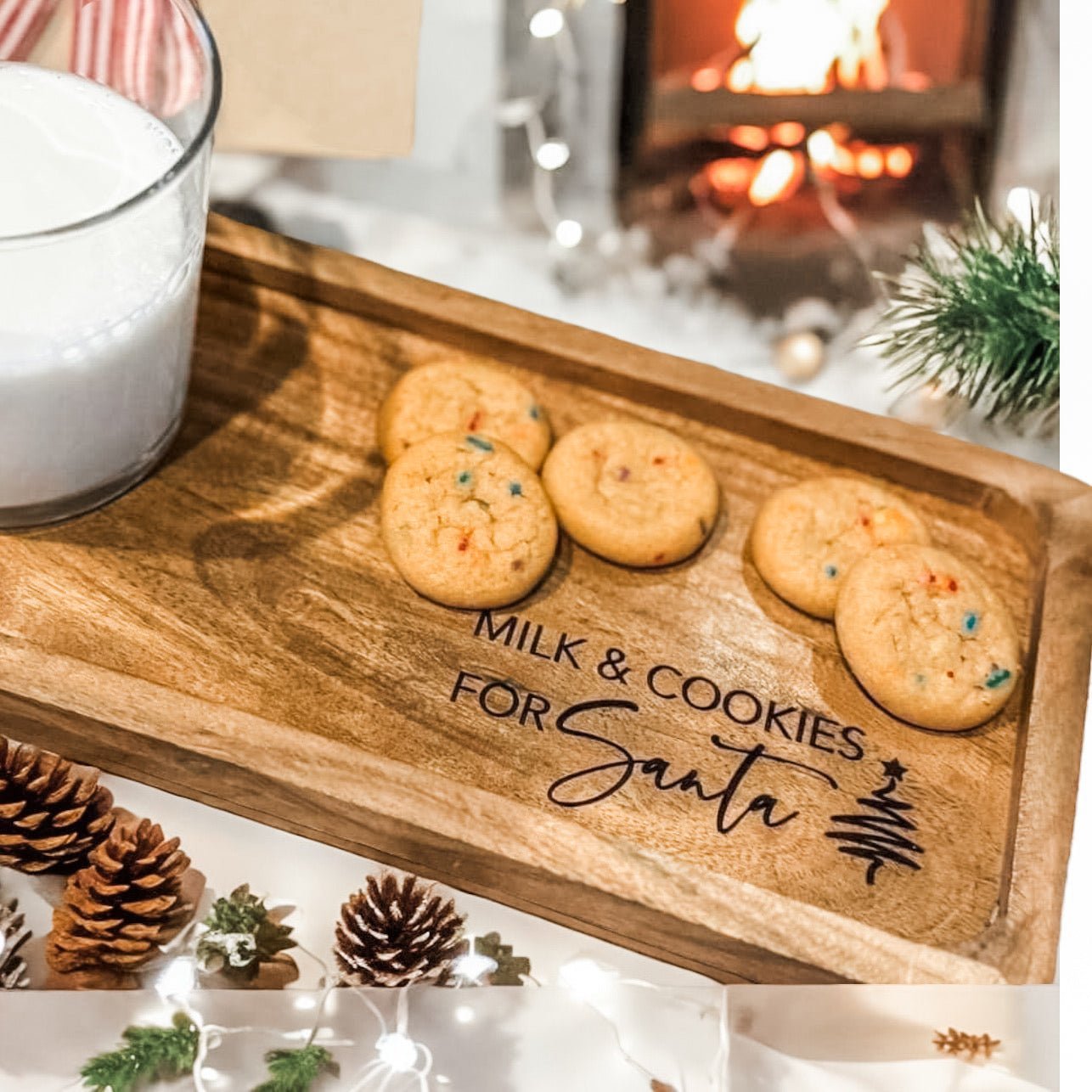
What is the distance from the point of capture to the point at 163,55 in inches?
34.9

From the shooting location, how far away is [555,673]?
3.11ft

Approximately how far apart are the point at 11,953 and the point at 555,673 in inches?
16.6

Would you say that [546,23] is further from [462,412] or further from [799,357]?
[462,412]

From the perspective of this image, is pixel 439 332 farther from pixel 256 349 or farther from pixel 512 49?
pixel 512 49

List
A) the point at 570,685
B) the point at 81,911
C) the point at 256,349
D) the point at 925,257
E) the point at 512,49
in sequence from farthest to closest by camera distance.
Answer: the point at 512,49, the point at 925,257, the point at 256,349, the point at 570,685, the point at 81,911

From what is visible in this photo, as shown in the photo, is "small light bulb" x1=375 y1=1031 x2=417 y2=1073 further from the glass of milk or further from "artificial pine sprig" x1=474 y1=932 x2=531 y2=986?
the glass of milk

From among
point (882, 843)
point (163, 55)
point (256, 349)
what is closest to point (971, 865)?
point (882, 843)

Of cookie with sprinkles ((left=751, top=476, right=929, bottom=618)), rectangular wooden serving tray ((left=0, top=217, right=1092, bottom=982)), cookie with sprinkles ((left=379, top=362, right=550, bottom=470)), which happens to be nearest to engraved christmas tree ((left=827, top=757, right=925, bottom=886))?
rectangular wooden serving tray ((left=0, top=217, right=1092, bottom=982))

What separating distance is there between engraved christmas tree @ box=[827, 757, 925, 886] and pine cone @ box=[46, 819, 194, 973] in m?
0.46

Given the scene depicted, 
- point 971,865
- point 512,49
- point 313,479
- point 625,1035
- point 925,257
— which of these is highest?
point 512,49

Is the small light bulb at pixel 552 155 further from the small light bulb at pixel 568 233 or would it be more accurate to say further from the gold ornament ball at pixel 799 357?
the gold ornament ball at pixel 799 357

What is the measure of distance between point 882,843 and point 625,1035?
226 millimetres

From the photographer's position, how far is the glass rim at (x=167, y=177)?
0.74 metres

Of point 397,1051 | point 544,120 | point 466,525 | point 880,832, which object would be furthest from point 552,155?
point 397,1051
